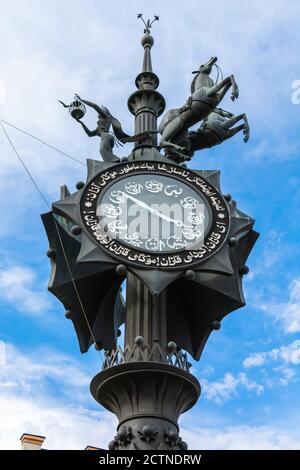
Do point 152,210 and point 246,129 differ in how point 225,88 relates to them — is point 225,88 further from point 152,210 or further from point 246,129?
point 152,210

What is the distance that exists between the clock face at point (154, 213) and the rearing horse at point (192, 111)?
2.03 m

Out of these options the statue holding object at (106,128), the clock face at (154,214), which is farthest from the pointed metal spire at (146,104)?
the clock face at (154,214)

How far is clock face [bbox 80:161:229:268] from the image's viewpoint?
1523cm

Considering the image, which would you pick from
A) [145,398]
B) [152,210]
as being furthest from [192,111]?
[145,398]

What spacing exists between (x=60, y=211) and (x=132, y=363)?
330 cm

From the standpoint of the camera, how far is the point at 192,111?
61.4 feet

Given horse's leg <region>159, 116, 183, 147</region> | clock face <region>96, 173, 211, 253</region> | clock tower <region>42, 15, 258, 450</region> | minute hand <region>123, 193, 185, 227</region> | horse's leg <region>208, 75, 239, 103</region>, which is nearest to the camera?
clock tower <region>42, 15, 258, 450</region>

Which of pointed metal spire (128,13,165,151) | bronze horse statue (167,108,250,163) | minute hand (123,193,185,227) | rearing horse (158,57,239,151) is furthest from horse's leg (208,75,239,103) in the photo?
minute hand (123,193,185,227)

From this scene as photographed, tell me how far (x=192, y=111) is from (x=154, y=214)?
3.54 meters

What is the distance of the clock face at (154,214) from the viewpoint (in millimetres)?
15234

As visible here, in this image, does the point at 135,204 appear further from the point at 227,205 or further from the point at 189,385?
the point at 189,385

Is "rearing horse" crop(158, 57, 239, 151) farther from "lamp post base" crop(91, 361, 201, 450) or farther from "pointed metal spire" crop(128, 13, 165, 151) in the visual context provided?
"lamp post base" crop(91, 361, 201, 450)

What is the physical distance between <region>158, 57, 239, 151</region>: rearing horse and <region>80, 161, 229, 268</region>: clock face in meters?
1.86
